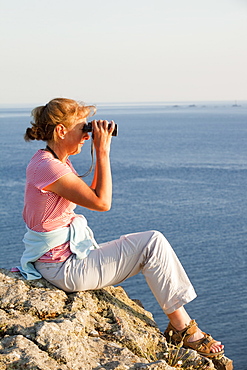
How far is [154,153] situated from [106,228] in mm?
40101

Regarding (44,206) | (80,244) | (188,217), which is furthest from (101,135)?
(188,217)

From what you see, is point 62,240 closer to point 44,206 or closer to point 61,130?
point 44,206

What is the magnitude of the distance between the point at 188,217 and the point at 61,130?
136 ft

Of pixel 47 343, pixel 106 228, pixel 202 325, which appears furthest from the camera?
pixel 106 228

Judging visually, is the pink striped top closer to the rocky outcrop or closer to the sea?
the rocky outcrop

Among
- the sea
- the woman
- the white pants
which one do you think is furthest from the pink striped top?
the sea

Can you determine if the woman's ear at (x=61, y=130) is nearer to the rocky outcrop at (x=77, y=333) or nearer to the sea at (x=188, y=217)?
the rocky outcrop at (x=77, y=333)

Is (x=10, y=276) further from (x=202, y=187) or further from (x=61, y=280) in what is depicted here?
(x=202, y=187)

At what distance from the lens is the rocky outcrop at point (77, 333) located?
356cm

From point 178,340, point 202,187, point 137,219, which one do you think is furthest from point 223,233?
point 178,340

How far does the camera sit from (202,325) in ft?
92.6

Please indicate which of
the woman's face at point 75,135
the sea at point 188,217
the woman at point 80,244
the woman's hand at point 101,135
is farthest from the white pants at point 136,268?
the sea at point 188,217

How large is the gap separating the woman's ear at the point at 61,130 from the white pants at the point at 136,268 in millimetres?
943

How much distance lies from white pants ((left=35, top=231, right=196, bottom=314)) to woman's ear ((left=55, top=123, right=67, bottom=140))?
0.94 m
